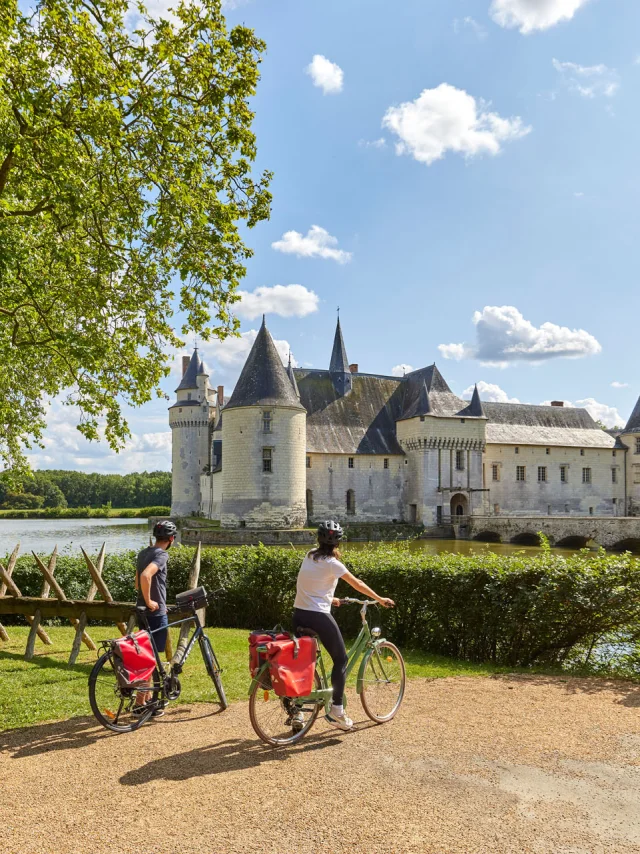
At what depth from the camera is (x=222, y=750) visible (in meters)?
4.74

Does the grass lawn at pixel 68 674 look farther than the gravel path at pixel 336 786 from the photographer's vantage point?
Yes

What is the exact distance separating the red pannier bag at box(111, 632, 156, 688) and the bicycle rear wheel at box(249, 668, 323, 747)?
958 millimetres

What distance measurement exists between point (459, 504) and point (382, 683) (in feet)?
A: 134

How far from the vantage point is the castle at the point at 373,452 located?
1460 inches

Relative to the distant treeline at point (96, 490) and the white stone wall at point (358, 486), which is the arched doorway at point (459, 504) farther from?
the distant treeline at point (96, 490)

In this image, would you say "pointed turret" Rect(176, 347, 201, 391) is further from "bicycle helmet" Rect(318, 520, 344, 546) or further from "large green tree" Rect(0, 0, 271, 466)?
"bicycle helmet" Rect(318, 520, 344, 546)

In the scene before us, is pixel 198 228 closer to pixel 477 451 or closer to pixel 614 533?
pixel 614 533

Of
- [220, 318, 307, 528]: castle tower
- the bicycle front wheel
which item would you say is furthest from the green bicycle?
[220, 318, 307, 528]: castle tower

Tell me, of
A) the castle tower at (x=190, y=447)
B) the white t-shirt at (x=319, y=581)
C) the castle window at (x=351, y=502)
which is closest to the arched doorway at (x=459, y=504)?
the castle window at (x=351, y=502)

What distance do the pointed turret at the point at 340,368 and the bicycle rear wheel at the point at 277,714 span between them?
42127 mm

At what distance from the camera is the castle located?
37.1 meters

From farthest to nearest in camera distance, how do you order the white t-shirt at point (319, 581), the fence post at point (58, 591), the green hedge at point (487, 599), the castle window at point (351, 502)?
1. the castle window at point (351, 502)
2. the fence post at point (58, 591)
3. the green hedge at point (487, 599)
4. the white t-shirt at point (319, 581)

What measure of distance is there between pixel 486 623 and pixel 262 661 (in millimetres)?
3950

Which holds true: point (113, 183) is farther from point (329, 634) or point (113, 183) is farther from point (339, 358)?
point (339, 358)
